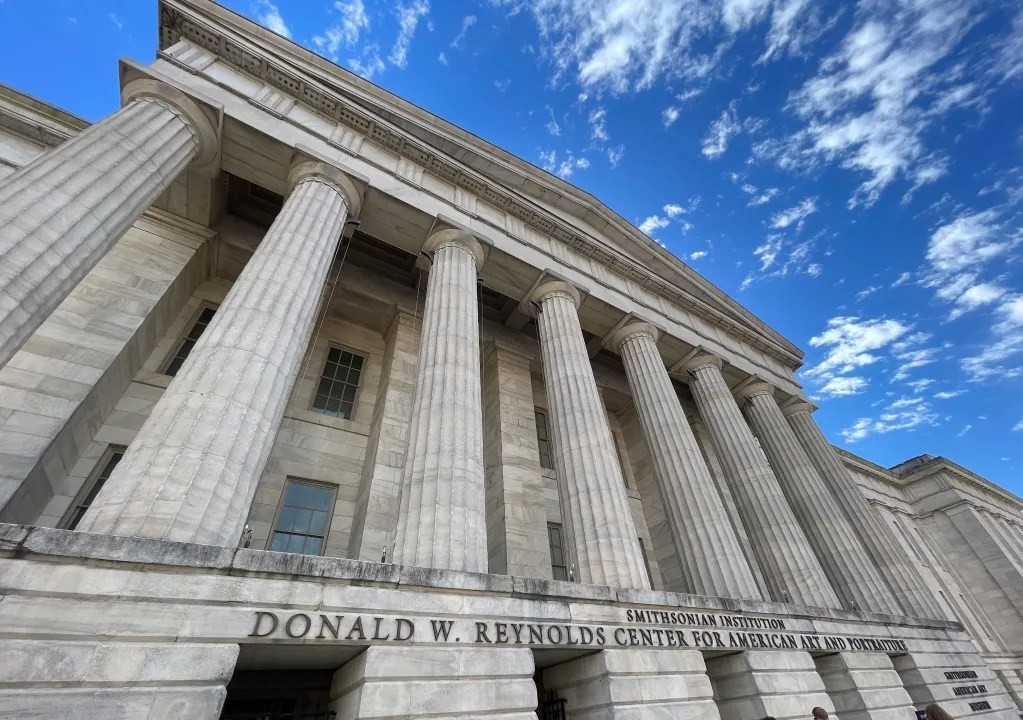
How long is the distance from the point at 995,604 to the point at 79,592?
45.0m

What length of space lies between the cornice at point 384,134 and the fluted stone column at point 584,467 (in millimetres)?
3380

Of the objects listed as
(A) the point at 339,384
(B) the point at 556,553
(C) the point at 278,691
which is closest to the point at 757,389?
→ (B) the point at 556,553

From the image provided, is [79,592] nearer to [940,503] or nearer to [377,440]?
[377,440]

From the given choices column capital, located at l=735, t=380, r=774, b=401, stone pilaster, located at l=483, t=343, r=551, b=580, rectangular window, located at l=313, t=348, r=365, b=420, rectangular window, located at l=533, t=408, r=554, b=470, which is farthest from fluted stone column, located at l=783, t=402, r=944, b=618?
rectangular window, located at l=313, t=348, r=365, b=420

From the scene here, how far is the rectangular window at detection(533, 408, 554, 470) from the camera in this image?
16.5 metres

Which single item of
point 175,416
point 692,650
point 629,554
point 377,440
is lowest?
point 692,650

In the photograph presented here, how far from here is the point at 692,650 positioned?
822 centimetres

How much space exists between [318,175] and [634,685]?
1224 centimetres

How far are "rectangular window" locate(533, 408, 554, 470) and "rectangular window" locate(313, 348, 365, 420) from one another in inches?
248

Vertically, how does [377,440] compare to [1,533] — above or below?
above

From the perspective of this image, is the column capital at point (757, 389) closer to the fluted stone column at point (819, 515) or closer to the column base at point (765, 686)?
the fluted stone column at point (819, 515)

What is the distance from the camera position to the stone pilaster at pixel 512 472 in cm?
1258

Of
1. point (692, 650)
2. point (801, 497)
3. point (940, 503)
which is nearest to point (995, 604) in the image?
point (940, 503)

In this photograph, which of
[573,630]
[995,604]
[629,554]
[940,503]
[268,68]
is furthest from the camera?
[940,503]
